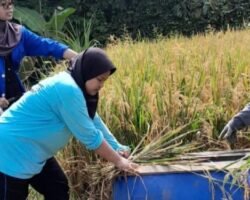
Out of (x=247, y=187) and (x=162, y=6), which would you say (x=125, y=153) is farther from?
(x=162, y=6)

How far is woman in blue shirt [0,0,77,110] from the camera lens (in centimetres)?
406

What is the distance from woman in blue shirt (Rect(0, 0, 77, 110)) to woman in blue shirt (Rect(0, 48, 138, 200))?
2.03 feet

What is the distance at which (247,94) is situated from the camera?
4512mm

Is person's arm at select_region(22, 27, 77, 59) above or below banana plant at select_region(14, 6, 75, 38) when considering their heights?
above

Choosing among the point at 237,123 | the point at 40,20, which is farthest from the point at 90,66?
the point at 40,20

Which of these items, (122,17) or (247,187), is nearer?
(247,187)

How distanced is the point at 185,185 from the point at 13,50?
4.81 feet

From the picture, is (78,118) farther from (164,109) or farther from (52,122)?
(164,109)

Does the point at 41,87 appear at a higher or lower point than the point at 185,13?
higher

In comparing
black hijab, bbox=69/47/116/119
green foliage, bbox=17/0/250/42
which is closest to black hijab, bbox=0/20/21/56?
black hijab, bbox=69/47/116/119

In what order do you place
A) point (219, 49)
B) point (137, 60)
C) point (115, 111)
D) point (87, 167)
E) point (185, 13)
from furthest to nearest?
point (185, 13)
point (219, 49)
point (137, 60)
point (115, 111)
point (87, 167)

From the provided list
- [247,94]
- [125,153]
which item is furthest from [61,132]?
[247,94]

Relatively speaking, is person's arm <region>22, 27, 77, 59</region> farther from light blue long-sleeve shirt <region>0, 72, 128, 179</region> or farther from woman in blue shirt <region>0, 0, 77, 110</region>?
light blue long-sleeve shirt <region>0, 72, 128, 179</region>

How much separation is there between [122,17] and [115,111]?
7374 mm
